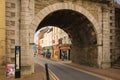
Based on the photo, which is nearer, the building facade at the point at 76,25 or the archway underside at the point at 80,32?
the building facade at the point at 76,25

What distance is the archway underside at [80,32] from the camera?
27.4 m

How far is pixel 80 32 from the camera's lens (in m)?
31.0

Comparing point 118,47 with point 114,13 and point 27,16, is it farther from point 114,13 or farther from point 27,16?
point 27,16

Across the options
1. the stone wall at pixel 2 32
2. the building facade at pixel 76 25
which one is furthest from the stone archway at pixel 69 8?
the stone wall at pixel 2 32

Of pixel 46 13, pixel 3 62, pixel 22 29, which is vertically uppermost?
pixel 46 13

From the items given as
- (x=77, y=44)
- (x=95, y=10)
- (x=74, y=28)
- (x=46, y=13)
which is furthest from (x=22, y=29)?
(x=77, y=44)

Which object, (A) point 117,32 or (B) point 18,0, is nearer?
(B) point 18,0

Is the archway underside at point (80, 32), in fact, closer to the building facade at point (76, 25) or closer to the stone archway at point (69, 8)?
the building facade at point (76, 25)

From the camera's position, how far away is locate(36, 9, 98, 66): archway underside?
27.4 m

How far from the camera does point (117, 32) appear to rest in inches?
1153

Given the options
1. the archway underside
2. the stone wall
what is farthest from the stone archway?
the stone wall

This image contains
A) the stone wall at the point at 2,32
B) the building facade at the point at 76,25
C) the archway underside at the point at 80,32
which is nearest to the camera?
the stone wall at the point at 2,32

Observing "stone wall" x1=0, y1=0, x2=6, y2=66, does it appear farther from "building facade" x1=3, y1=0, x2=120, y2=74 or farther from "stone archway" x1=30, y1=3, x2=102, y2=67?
"stone archway" x1=30, y1=3, x2=102, y2=67

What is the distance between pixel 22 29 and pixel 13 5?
2.19 metres
